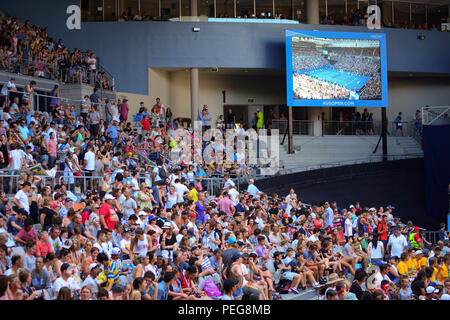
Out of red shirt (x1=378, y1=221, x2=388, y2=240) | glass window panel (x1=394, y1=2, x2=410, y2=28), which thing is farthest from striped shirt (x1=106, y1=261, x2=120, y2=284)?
glass window panel (x1=394, y1=2, x2=410, y2=28)

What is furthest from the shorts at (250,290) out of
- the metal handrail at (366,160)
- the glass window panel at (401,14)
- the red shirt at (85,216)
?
the glass window panel at (401,14)

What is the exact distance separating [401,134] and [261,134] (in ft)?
30.0

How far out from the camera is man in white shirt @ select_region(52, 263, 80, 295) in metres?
8.64

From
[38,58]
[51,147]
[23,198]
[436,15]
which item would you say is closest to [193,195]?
[51,147]

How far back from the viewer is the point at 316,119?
106 feet

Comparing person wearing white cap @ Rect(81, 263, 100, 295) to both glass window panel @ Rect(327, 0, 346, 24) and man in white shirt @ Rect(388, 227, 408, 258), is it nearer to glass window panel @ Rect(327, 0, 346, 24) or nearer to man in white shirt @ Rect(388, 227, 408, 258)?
man in white shirt @ Rect(388, 227, 408, 258)

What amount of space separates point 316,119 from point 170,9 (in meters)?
9.47

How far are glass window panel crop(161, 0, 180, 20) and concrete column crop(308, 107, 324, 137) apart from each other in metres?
8.59

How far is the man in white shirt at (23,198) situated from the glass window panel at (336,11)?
25.0 meters

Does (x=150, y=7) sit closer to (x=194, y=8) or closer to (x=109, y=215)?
(x=194, y=8)
